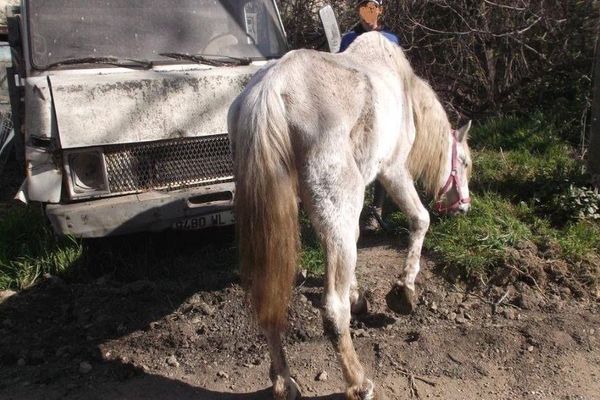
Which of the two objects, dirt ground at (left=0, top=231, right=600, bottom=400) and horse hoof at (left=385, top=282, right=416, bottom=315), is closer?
dirt ground at (left=0, top=231, right=600, bottom=400)

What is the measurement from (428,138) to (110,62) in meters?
2.34

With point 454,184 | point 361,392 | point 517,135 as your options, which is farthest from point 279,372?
point 517,135

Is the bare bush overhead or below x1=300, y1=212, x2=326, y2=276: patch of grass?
overhead

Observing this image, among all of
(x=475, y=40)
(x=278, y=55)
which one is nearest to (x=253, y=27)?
(x=278, y=55)

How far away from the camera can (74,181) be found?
12.7ft

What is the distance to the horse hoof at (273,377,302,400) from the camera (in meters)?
2.96

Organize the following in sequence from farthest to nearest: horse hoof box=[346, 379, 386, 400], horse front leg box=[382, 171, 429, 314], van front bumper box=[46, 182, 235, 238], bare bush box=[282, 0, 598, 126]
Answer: bare bush box=[282, 0, 598, 126]
van front bumper box=[46, 182, 235, 238]
horse front leg box=[382, 171, 429, 314]
horse hoof box=[346, 379, 386, 400]

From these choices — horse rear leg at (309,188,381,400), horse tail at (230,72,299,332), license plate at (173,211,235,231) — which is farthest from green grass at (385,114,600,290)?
horse tail at (230,72,299,332)

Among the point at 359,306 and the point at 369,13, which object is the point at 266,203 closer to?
the point at 359,306

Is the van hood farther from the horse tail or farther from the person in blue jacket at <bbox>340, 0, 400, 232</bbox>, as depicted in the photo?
the horse tail

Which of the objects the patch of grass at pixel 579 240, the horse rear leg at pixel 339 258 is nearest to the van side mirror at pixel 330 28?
the horse rear leg at pixel 339 258

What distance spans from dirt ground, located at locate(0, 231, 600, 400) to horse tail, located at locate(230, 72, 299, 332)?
0.83 m

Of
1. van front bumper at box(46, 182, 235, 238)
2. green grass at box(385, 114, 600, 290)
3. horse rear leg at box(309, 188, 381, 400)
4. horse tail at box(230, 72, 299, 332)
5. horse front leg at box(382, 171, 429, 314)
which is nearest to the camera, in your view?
horse tail at box(230, 72, 299, 332)

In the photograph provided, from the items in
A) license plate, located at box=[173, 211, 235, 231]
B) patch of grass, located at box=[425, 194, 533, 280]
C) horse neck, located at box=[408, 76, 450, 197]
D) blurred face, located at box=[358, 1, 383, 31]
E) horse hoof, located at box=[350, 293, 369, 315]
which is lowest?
horse hoof, located at box=[350, 293, 369, 315]
